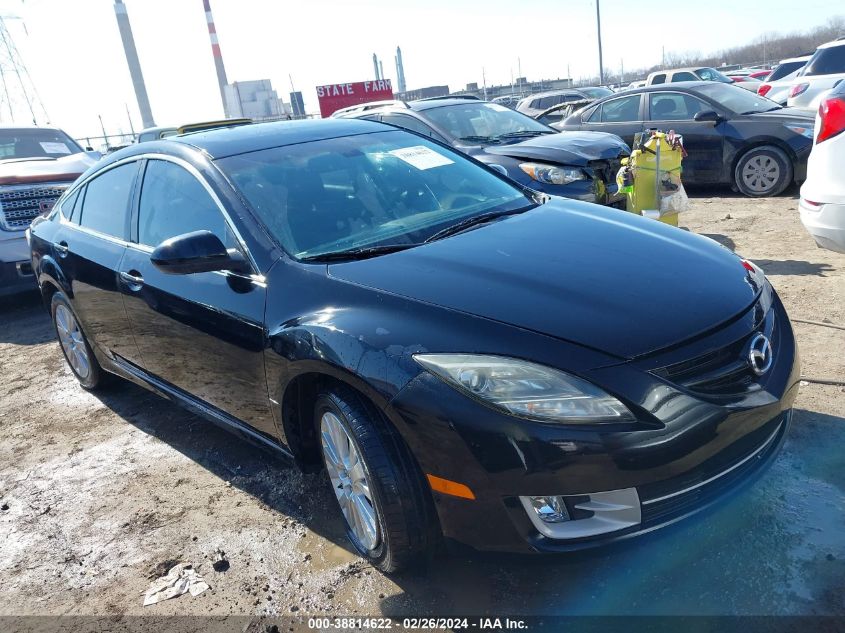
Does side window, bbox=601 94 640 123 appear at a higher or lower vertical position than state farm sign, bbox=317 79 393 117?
lower

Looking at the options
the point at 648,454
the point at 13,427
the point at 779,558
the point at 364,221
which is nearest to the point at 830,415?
the point at 779,558

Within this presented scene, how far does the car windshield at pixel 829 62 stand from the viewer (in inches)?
458

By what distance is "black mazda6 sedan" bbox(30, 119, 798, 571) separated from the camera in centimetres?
→ 204

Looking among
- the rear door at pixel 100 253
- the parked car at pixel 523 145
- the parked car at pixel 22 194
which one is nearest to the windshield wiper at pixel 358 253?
the rear door at pixel 100 253

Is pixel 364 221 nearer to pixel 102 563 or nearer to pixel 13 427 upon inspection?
pixel 102 563

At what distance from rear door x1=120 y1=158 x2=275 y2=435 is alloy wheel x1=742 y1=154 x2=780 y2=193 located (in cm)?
728

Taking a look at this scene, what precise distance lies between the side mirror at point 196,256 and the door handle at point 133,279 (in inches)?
28.2

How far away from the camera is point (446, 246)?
2.81 m

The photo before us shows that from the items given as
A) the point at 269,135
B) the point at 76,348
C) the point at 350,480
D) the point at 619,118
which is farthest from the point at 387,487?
the point at 619,118

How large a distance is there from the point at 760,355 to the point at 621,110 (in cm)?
827

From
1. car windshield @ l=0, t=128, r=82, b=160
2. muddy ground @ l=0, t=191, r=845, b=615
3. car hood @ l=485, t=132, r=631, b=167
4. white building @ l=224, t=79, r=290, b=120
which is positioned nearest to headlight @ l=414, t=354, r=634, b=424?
muddy ground @ l=0, t=191, r=845, b=615

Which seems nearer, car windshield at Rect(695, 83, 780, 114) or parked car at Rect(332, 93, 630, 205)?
parked car at Rect(332, 93, 630, 205)

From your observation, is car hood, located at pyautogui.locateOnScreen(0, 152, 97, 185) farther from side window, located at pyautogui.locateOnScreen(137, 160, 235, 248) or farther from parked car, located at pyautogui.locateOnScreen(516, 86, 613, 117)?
parked car, located at pyautogui.locateOnScreen(516, 86, 613, 117)

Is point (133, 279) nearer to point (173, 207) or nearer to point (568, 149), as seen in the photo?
point (173, 207)
